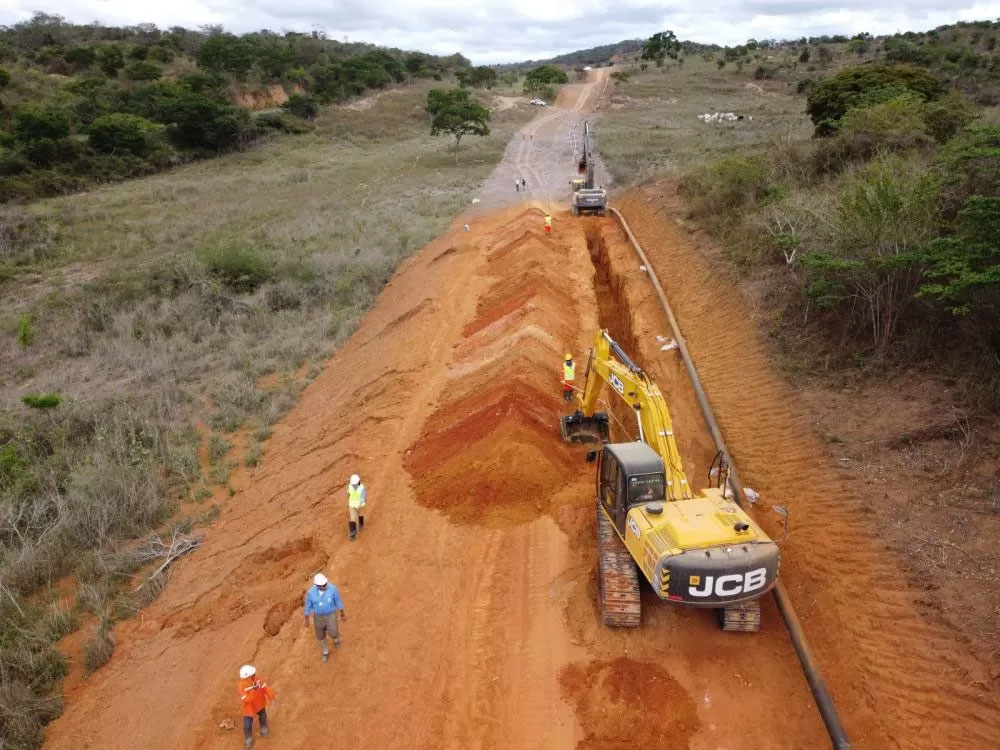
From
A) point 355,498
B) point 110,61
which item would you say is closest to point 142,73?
point 110,61

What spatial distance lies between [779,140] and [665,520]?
79.3ft

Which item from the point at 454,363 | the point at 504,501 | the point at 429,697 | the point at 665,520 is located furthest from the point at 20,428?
the point at 665,520

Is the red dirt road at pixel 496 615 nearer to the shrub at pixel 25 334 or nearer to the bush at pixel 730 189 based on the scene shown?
the bush at pixel 730 189

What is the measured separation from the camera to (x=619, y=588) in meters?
8.58

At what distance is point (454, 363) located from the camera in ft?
54.2

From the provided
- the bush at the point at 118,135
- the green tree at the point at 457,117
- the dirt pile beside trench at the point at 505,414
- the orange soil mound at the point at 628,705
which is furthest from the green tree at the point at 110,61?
the orange soil mound at the point at 628,705

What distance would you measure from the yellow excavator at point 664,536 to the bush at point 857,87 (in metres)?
22.4

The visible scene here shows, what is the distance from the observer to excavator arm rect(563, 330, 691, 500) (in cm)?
906

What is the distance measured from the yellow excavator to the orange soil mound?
700 mm

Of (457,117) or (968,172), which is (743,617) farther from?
(457,117)

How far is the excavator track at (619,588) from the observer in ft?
27.9

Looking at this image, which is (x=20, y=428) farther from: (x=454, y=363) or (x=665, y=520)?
(x=665, y=520)

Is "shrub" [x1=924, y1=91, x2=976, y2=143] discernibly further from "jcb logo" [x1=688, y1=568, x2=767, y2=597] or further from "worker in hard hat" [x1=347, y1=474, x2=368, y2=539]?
"worker in hard hat" [x1=347, y1=474, x2=368, y2=539]

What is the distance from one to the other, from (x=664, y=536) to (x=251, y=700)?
496 cm
